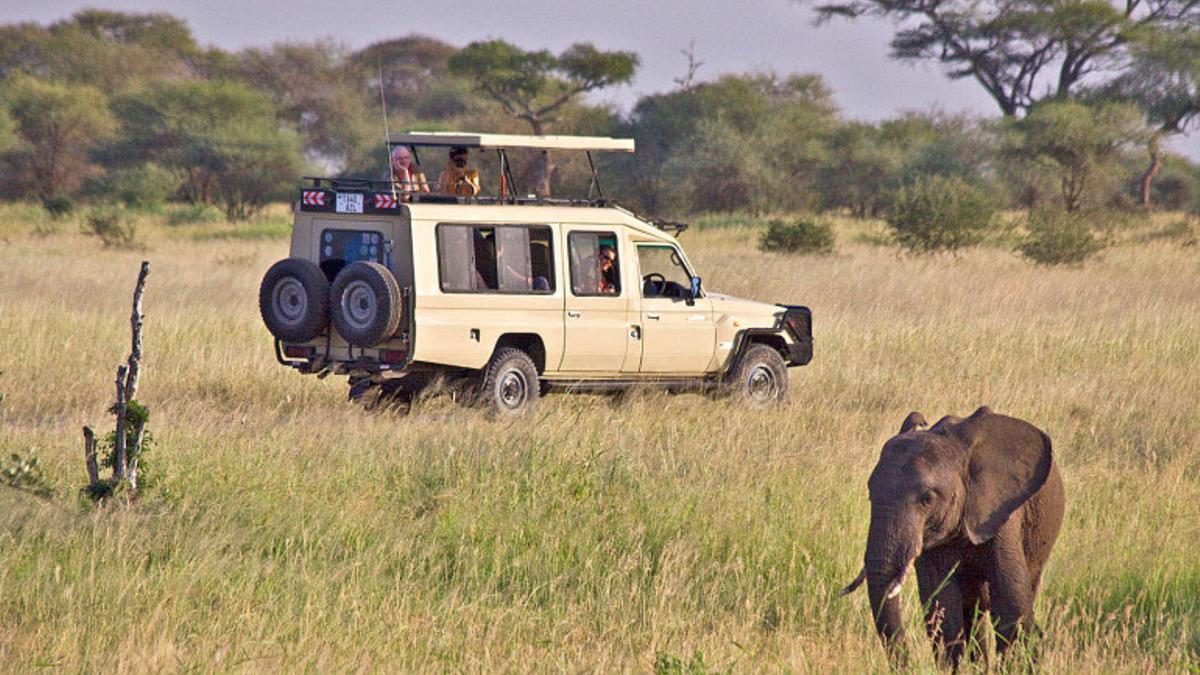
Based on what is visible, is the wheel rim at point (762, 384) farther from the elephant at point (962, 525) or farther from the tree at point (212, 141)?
the tree at point (212, 141)

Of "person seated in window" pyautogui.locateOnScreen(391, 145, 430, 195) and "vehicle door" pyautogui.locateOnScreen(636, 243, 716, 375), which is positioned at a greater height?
"person seated in window" pyautogui.locateOnScreen(391, 145, 430, 195)

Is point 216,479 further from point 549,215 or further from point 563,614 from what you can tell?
point 549,215

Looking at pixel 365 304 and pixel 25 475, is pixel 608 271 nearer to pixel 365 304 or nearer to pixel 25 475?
pixel 365 304

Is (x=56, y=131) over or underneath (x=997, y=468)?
over

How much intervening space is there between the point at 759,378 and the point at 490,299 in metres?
2.62

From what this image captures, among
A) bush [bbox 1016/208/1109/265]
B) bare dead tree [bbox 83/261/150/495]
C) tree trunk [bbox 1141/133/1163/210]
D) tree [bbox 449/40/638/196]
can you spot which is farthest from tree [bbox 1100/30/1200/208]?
bare dead tree [bbox 83/261/150/495]

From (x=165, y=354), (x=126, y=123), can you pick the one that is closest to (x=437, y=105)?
(x=126, y=123)

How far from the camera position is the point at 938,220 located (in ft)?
92.7

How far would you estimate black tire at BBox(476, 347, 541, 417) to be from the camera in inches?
464

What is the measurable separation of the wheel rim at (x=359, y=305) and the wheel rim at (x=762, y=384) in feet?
11.3

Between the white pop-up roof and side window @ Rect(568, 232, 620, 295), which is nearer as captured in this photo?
the white pop-up roof

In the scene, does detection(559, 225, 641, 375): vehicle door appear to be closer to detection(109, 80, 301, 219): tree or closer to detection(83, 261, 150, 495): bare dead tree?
detection(83, 261, 150, 495): bare dead tree

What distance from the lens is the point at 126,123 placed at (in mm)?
54438

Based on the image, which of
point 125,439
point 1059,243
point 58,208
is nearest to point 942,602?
point 125,439
